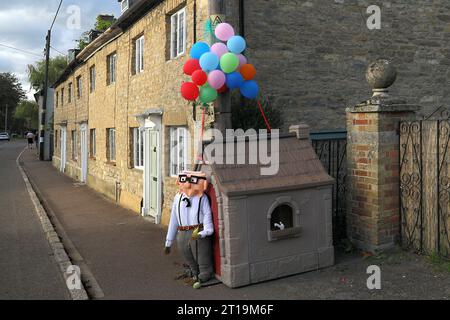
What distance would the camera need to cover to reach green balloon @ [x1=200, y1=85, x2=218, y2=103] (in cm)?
618

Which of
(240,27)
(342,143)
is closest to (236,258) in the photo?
(342,143)

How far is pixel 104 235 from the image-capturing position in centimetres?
872

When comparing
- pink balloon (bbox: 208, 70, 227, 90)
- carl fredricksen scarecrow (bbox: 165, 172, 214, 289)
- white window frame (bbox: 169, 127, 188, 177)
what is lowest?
carl fredricksen scarecrow (bbox: 165, 172, 214, 289)

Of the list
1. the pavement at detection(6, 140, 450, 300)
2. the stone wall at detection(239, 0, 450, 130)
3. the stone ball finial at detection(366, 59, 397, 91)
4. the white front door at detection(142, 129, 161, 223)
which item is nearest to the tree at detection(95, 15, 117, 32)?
the white front door at detection(142, 129, 161, 223)

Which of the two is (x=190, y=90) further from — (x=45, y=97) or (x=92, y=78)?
(x=45, y=97)

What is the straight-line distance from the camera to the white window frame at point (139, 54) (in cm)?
1106

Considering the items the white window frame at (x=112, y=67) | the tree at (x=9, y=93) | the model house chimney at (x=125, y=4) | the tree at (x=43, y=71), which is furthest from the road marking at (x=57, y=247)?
the tree at (x=9, y=93)

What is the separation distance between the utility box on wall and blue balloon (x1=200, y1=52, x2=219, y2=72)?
44.3 inches

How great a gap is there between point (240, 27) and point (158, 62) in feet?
8.55

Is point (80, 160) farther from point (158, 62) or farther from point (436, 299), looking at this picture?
point (436, 299)

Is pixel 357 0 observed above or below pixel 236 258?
above

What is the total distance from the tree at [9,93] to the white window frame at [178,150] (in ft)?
245

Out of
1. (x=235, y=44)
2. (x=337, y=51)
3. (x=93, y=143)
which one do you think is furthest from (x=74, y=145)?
(x=235, y=44)

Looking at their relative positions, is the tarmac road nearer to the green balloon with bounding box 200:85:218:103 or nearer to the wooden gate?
the green balloon with bounding box 200:85:218:103
